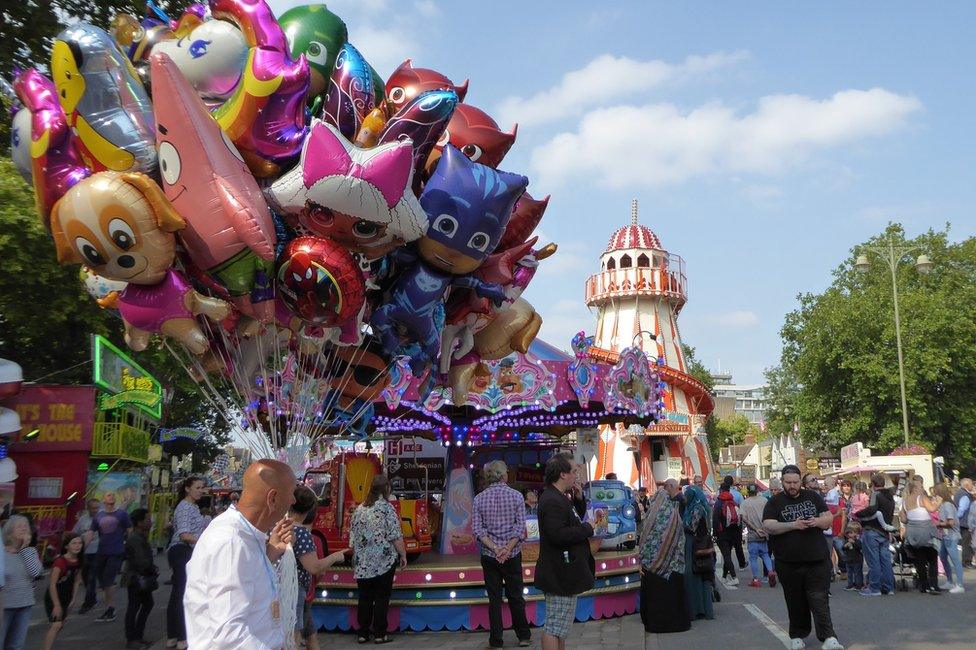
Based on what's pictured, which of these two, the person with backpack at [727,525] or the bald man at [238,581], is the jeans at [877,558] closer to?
the person with backpack at [727,525]

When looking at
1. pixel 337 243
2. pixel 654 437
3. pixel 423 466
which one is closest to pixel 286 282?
pixel 337 243

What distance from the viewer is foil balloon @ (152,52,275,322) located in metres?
5.42

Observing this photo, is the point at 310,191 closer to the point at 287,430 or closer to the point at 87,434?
the point at 287,430

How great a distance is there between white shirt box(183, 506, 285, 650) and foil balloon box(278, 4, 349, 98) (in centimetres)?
403

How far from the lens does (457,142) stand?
7.10 metres

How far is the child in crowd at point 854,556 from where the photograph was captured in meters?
12.4

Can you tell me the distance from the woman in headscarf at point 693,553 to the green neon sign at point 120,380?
1309 cm

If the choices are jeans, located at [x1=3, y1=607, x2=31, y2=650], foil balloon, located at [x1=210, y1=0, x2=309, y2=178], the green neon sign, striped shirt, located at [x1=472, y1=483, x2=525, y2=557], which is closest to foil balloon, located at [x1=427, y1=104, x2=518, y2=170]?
foil balloon, located at [x1=210, y1=0, x2=309, y2=178]

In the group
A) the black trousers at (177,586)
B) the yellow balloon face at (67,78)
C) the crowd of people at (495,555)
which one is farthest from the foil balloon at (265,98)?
the black trousers at (177,586)

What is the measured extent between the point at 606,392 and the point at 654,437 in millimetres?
22825

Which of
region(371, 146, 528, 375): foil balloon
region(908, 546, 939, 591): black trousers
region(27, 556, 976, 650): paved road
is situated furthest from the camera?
region(908, 546, 939, 591): black trousers

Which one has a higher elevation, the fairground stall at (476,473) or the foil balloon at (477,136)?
the foil balloon at (477,136)

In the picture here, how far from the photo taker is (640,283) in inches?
1465

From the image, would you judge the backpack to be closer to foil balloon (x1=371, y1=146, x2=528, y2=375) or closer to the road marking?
the road marking
